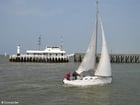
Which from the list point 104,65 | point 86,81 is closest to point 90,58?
point 104,65

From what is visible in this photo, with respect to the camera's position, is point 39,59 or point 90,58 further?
point 39,59

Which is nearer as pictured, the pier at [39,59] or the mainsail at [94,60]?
the mainsail at [94,60]

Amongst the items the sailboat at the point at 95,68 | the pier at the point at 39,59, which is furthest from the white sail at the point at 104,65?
the pier at the point at 39,59

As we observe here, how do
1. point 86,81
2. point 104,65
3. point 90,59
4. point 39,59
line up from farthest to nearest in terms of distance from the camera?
point 39,59, point 90,59, point 104,65, point 86,81

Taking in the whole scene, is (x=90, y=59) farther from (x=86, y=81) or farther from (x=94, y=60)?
(x=86, y=81)

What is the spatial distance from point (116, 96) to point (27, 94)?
7.45 metres

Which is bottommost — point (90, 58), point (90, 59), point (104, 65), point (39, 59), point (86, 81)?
point (86, 81)

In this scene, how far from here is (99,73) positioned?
116 feet

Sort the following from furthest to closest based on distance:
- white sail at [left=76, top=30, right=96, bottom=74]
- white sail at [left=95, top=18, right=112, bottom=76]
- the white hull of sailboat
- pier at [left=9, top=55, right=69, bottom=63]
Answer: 1. pier at [left=9, top=55, right=69, bottom=63]
2. white sail at [left=76, top=30, right=96, bottom=74]
3. white sail at [left=95, top=18, right=112, bottom=76]
4. the white hull of sailboat

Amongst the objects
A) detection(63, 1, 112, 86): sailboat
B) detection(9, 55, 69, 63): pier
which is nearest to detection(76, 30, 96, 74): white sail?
detection(63, 1, 112, 86): sailboat

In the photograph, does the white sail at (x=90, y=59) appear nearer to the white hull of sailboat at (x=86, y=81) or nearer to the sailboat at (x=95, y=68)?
the sailboat at (x=95, y=68)

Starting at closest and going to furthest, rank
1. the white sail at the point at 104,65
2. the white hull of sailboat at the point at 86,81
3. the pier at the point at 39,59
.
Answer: the white hull of sailboat at the point at 86,81 → the white sail at the point at 104,65 → the pier at the point at 39,59

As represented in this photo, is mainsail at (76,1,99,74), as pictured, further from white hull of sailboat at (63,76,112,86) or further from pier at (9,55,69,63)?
pier at (9,55,69,63)

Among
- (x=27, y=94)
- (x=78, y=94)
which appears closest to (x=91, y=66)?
(x=78, y=94)
